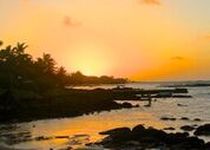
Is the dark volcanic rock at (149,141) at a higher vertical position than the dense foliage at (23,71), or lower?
lower

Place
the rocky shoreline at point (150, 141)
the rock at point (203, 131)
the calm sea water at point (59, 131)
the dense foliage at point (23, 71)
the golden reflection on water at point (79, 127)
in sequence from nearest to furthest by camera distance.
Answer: the rocky shoreline at point (150, 141)
the calm sea water at point (59, 131)
the golden reflection on water at point (79, 127)
the rock at point (203, 131)
the dense foliage at point (23, 71)

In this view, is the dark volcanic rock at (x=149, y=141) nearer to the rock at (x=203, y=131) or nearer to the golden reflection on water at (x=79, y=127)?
the golden reflection on water at (x=79, y=127)

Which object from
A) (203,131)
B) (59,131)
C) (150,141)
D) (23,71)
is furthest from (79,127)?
(23,71)

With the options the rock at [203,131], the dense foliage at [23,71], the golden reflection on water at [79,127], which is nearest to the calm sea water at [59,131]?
the golden reflection on water at [79,127]

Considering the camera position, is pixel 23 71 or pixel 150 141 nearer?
pixel 150 141

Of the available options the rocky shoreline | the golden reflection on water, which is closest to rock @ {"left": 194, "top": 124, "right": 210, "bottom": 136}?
the rocky shoreline

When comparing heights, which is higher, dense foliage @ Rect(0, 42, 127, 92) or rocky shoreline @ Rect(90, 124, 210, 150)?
dense foliage @ Rect(0, 42, 127, 92)

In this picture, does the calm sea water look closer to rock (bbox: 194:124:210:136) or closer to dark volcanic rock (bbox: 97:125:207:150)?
dark volcanic rock (bbox: 97:125:207:150)

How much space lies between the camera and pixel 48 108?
66312 mm

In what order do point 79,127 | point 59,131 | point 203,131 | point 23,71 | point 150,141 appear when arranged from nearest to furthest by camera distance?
point 150,141
point 203,131
point 59,131
point 79,127
point 23,71

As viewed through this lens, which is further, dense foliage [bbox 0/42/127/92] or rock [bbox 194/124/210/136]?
dense foliage [bbox 0/42/127/92]

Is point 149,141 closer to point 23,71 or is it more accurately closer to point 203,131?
point 203,131

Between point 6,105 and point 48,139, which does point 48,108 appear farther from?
point 48,139

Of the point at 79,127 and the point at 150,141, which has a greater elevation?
the point at 79,127
